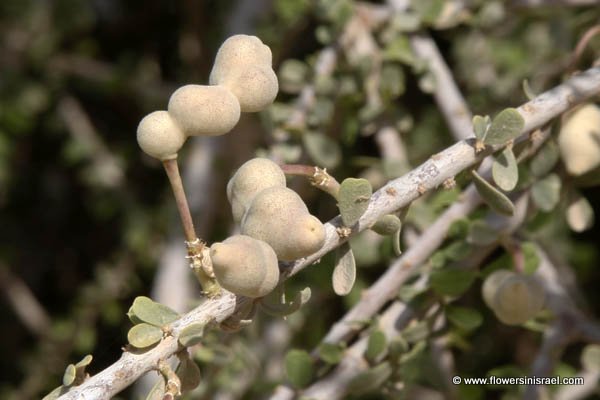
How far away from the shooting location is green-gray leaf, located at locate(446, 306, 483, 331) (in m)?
0.78

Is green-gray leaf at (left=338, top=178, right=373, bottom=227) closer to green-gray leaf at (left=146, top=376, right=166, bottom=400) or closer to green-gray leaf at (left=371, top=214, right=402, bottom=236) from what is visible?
green-gray leaf at (left=371, top=214, right=402, bottom=236)

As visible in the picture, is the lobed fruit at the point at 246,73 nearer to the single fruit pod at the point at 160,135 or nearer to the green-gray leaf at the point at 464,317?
the single fruit pod at the point at 160,135

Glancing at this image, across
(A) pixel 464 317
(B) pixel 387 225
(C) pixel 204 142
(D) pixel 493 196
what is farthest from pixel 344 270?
(C) pixel 204 142

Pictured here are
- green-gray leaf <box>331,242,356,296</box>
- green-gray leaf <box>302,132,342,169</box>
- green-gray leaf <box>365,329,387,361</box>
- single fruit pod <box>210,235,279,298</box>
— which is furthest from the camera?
green-gray leaf <box>302,132,342,169</box>

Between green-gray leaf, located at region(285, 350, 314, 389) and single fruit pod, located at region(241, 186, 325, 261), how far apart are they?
273 mm

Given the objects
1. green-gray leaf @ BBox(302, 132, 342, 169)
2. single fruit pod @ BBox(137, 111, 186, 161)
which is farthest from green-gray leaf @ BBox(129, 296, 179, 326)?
green-gray leaf @ BBox(302, 132, 342, 169)

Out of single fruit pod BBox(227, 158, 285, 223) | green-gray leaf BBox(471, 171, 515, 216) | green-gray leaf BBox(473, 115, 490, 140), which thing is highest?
single fruit pod BBox(227, 158, 285, 223)

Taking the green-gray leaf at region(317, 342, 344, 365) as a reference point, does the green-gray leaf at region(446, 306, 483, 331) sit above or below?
below

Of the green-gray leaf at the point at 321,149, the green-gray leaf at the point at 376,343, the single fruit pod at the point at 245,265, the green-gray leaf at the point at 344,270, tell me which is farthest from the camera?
the green-gray leaf at the point at 321,149

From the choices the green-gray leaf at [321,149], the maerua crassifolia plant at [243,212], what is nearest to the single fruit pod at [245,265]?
the maerua crassifolia plant at [243,212]

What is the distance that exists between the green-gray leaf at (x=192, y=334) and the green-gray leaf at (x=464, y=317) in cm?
34

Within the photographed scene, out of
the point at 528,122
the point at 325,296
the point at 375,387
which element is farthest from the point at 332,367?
the point at 325,296

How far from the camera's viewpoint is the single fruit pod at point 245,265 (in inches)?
18.4

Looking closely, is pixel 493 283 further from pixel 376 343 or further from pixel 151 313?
pixel 151 313
